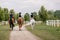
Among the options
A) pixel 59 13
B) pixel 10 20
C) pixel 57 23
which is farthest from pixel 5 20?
pixel 57 23

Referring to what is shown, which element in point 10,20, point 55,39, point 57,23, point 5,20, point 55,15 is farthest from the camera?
point 57,23

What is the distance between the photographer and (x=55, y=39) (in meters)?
6.10

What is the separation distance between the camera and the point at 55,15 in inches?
392

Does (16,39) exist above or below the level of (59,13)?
below

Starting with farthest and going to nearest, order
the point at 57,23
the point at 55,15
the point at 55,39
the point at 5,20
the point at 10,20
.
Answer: the point at 57,23
the point at 55,15
the point at 5,20
the point at 10,20
the point at 55,39

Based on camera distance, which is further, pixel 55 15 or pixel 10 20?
pixel 55 15

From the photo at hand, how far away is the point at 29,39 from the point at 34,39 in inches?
5.0

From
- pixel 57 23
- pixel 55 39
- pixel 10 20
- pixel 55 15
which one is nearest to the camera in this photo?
pixel 55 39

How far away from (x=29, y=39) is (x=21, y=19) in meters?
1.97

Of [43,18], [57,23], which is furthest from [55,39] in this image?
[57,23]

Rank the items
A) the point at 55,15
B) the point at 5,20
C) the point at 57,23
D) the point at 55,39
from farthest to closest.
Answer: the point at 57,23
the point at 55,15
the point at 5,20
the point at 55,39

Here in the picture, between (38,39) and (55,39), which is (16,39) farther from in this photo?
(55,39)

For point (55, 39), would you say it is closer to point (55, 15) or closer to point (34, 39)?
point (34, 39)

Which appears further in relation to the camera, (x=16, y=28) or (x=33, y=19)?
(x=16, y=28)
